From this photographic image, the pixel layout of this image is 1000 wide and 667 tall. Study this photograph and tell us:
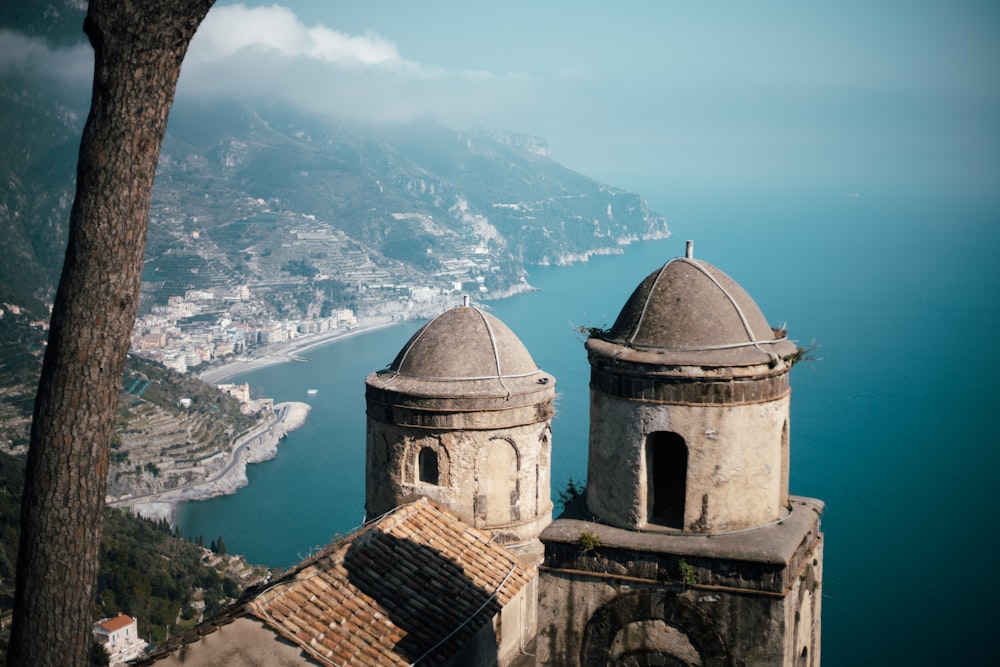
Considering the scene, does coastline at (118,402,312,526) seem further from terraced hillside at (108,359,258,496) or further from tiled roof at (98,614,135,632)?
tiled roof at (98,614,135,632)

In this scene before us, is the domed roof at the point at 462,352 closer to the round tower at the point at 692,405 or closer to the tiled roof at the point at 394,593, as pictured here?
the tiled roof at the point at 394,593

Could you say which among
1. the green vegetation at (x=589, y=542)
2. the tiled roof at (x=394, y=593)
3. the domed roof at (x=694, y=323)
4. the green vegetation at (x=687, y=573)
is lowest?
the tiled roof at (x=394, y=593)

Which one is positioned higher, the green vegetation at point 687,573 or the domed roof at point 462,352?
the domed roof at point 462,352

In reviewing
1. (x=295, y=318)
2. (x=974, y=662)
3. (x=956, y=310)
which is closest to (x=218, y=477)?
(x=974, y=662)

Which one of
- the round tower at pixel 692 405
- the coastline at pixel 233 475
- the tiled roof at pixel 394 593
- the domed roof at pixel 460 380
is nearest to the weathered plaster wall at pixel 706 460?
the round tower at pixel 692 405

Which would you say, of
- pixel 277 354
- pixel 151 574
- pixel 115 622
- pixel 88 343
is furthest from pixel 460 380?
pixel 277 354

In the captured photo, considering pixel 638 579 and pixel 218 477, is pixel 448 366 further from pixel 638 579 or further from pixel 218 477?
pixel 218 477
